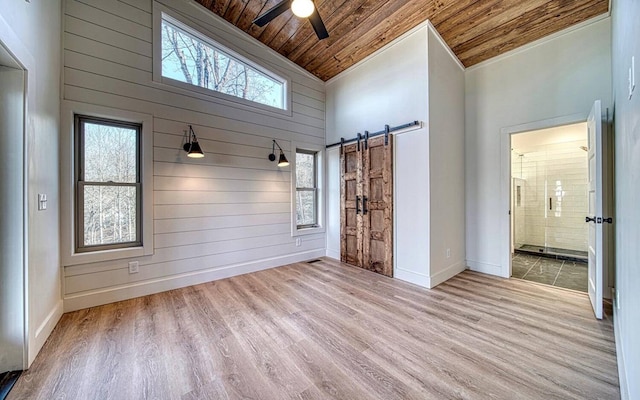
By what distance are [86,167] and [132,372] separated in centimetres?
225

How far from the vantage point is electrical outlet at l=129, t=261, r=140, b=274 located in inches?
115

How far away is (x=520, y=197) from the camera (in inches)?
228

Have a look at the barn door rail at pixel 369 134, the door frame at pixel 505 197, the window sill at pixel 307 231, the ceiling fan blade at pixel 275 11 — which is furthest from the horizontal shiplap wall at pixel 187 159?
the door frame at pixel 505 197

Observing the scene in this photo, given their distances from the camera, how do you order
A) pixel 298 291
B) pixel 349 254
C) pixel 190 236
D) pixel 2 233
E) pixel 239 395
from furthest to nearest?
pixel 349 254
pixel 190 236
pixel 298 291
pixel 2 233
pixel 239 395

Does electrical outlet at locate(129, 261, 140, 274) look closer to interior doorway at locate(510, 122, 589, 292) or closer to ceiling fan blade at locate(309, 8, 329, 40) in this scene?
ceiling fan blade at locate(309, 8, 329, 40)

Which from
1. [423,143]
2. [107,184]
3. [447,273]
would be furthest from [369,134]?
[107,184]

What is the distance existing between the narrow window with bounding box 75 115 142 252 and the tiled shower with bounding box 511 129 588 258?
653 cm

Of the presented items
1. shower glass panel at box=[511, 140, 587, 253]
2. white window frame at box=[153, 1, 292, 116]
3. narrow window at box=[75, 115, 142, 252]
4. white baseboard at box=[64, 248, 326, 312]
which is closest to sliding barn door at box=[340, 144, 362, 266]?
white baseboard at box=[64, 248, 326, 312]

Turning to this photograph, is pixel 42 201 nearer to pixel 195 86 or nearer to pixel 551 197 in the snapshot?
pixel 195 86

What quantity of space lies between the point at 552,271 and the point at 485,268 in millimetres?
1096

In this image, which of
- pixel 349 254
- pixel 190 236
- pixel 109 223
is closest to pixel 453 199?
pixel 349 254

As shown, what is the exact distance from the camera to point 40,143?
204 cm

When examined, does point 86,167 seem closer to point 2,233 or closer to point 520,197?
point 2,233

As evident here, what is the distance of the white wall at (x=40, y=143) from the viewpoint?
176cm
